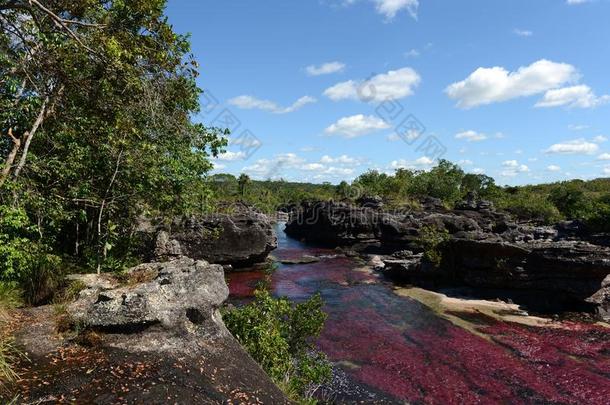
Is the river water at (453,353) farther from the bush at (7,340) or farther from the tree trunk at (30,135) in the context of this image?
the tree trunk at (30,135)

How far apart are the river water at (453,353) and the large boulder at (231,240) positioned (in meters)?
7.65

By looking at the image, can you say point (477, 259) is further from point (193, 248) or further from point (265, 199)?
point (265, 199)

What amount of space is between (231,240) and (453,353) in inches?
1014

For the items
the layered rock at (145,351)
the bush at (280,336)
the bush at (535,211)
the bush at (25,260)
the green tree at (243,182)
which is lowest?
the bush at (280,336)

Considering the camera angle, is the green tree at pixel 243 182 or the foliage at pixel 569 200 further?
the green tree at pixel 243 182

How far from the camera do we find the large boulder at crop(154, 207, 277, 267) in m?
38.8

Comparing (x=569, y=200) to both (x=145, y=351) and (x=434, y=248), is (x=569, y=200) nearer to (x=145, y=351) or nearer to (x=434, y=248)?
(x=434, y=248)

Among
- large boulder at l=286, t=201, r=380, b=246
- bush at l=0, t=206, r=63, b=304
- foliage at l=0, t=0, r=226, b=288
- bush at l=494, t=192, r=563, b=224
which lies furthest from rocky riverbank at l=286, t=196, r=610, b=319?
bush at l=0, t=206, r=63, b=304

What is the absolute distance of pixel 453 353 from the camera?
70.0ft

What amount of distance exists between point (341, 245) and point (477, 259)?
118 feet

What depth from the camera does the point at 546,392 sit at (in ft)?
56.6

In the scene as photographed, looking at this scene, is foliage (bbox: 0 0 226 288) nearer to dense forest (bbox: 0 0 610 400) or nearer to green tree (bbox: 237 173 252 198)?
dense forest (bbox: 0 0 610 400)

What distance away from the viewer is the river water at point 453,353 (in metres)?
17.0

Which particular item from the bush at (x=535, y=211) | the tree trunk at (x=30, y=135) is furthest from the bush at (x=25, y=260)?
the bush at (x=535, y=211)
